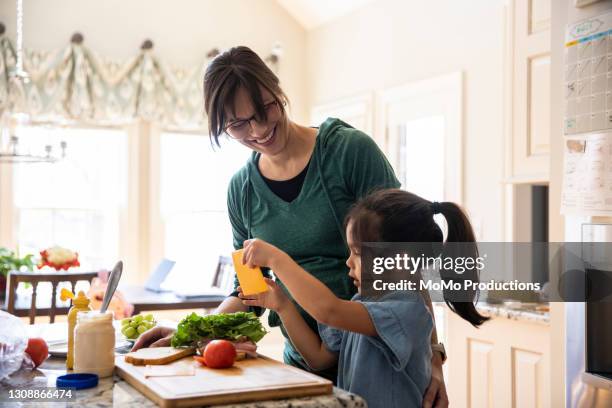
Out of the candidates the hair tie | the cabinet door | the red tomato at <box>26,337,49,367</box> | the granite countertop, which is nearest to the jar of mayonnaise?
the red tomato at <box>26,337,49,367</box>

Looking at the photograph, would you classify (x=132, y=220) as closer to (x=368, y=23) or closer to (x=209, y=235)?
(x=209, y=235)

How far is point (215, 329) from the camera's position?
1396 mm

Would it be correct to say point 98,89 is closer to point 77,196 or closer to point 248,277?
point 77,196

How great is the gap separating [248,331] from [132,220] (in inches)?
160

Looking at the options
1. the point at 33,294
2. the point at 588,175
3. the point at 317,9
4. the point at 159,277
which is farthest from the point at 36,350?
the point at 317,9

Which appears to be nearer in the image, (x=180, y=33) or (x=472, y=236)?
(x=472, y=236)

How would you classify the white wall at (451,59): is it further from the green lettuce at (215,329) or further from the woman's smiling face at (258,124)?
the green lettuce at (215,329)

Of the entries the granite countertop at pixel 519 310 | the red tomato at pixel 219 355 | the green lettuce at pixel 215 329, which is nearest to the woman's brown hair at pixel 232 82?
the green lettuce at pixel 215 329

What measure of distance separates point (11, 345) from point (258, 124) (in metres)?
0.70

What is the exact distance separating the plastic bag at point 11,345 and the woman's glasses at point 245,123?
2.07 ft

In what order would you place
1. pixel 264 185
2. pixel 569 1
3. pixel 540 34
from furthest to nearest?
pixel 540 34, pixel 569 1, pixel 264 185

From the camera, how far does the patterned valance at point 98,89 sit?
4832 mm

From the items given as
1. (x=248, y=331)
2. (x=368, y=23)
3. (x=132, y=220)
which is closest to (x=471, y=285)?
(x=248, y=331)

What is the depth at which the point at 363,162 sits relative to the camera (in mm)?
1603
